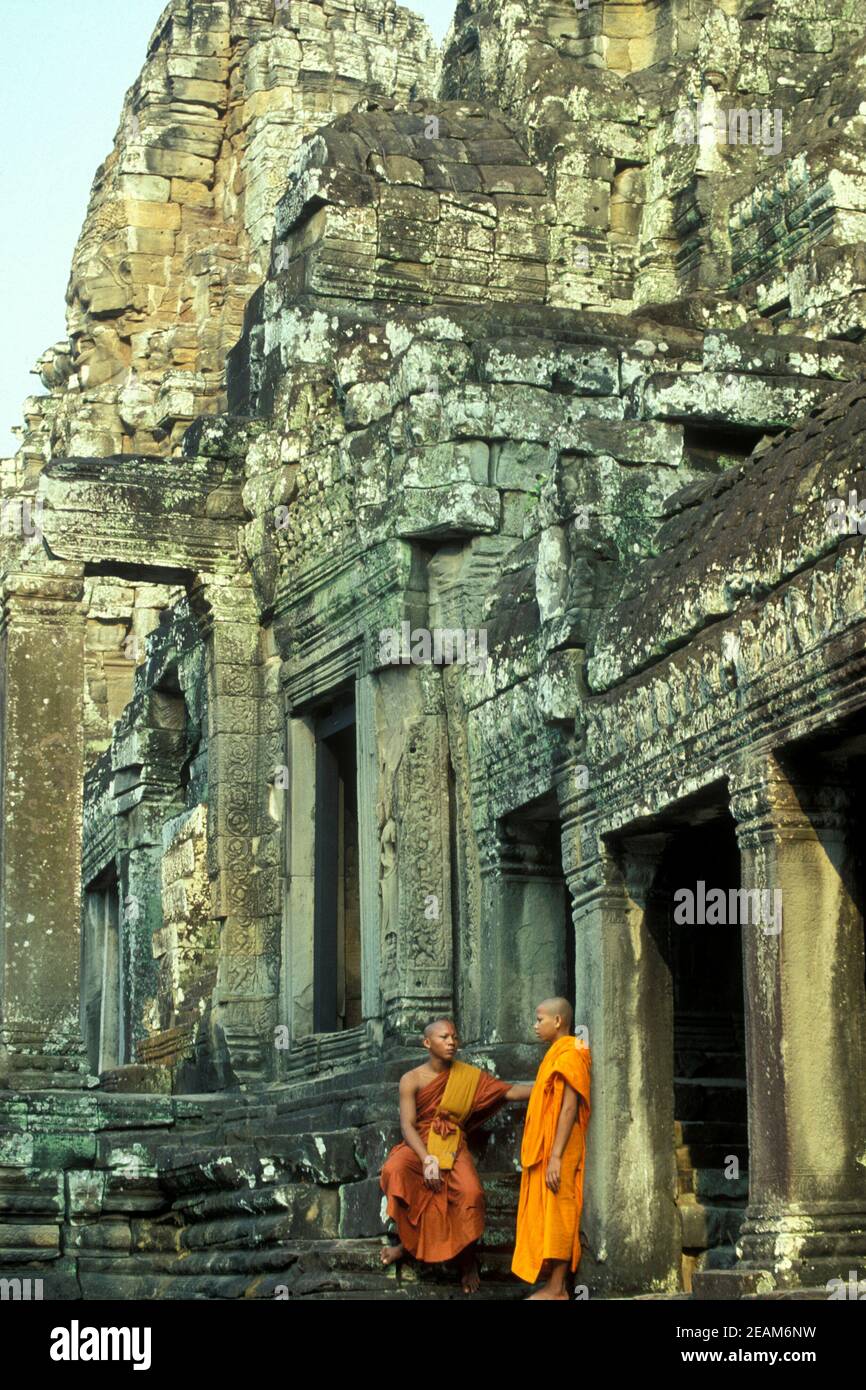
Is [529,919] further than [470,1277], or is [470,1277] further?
[529,919]

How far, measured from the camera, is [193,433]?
59.4 ft

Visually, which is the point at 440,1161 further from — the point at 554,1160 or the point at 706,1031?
the point at 706,1031

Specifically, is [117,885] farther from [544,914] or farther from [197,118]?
[197,118]

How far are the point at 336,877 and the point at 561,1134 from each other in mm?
5477

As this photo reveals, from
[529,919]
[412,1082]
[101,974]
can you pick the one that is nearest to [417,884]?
[529,919]

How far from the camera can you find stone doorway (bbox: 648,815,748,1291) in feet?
41.1

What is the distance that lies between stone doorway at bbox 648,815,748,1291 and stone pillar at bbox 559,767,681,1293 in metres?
A: 0.10

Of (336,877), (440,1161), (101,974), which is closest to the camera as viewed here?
(440,1161)

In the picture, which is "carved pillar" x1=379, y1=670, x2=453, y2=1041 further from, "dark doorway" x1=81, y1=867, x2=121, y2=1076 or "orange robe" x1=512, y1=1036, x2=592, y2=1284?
"dark doorway" x1=81, y1=867, x2=121, y2=1076

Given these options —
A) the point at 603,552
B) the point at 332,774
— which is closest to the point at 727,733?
the point at 603,552

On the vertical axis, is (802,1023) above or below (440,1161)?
above

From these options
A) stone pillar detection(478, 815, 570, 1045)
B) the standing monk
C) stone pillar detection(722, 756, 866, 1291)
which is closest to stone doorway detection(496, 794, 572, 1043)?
stone pillar detection(478, 815, 570, 1045)

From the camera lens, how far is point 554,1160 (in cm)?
1200

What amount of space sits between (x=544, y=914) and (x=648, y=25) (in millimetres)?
8266
